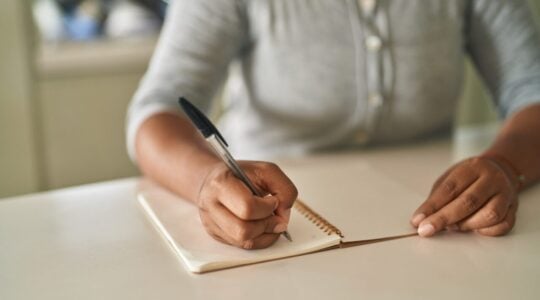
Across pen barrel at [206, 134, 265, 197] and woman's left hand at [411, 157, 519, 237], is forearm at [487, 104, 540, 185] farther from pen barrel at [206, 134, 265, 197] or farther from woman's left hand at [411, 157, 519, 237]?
pen barrel at [206, 134, 265, 197]

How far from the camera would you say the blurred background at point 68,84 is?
5.83 ft

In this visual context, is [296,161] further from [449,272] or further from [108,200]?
[449,272]

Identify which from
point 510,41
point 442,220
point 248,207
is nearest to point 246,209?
point 248,207

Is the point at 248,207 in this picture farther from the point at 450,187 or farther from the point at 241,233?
the point at 450,187

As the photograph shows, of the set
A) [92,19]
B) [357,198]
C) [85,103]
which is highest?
[357,198]

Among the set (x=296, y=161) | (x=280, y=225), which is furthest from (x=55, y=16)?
(x=280, y=225)

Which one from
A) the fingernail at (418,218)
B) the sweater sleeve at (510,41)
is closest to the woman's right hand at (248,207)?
the fingernail at (418,218)

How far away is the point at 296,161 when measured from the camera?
3.24ft

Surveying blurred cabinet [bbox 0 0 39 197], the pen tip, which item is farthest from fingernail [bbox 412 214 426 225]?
blurred cabinet [bbox 0 0 39 197]

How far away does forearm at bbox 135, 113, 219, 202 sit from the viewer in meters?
0.78

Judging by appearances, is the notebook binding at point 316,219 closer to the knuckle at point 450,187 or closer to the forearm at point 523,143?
the knuckle at point 450,187

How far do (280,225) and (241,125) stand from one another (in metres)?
0.47

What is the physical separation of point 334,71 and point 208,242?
1.41 ft

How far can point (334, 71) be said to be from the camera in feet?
3.34
